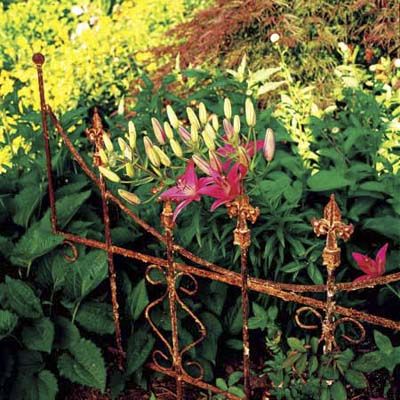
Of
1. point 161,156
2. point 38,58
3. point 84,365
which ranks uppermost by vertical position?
point 38,58

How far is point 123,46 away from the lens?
570 cm

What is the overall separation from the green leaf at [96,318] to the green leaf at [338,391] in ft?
2.43

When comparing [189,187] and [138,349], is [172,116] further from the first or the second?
[138,349]

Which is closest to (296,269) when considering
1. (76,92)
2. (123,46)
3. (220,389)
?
(220,389)

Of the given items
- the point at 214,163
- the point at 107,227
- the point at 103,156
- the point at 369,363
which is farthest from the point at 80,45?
the point at 369,363

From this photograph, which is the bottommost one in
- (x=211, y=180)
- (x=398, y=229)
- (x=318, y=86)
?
(x=318, y=86)

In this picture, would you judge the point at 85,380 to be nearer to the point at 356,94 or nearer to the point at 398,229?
the point at 398,229

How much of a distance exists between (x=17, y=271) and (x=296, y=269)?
944 millimetres

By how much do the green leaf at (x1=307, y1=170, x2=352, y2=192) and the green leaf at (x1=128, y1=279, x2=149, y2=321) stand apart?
2.01ft

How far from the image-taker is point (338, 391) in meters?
2.36

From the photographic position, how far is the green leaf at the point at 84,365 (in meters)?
2.62

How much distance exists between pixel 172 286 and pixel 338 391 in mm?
533

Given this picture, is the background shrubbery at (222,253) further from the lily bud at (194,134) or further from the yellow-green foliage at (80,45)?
the yellow-green foliage at (80,45)

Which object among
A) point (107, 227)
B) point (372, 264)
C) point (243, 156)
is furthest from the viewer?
point (107, 227)
